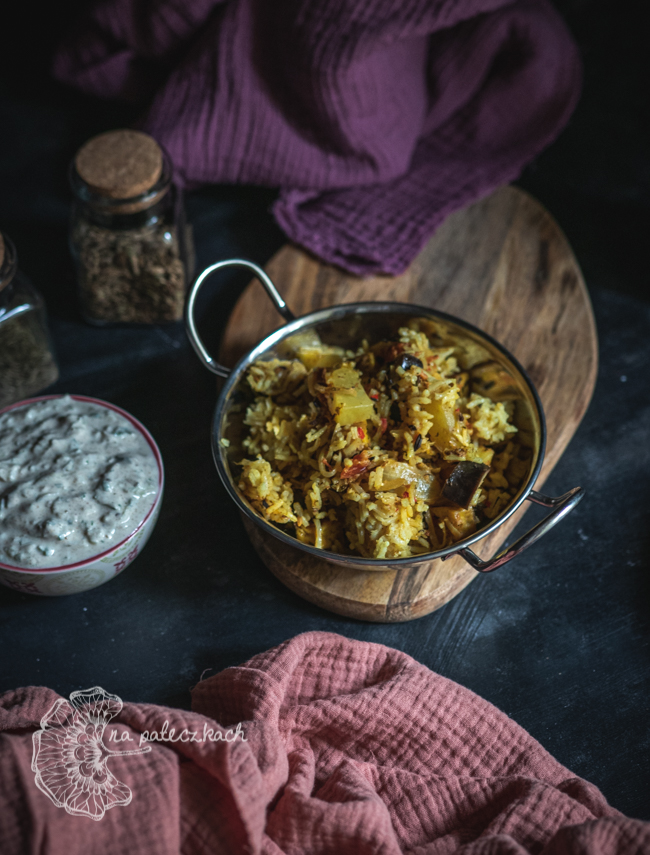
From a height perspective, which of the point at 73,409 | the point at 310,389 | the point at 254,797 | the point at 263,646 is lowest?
the point at 263,646

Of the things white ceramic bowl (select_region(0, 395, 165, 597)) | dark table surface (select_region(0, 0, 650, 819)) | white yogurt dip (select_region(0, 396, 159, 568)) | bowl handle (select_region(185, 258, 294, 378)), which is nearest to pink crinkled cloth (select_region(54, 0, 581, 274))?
dark table surface (select_region(0, 0, 650, 819))

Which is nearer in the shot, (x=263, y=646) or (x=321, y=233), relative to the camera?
(x=263, y=646)

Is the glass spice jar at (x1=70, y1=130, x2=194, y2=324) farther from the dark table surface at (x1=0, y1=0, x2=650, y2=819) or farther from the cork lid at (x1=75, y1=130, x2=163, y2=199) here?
the dark table surface at (x1=0, y1=0, x2=650, y2=819)

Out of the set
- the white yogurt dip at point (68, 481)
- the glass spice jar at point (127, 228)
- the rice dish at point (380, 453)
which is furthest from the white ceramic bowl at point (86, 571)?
the glass spice jar at point (127, 228)

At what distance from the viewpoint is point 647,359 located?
2.20 metres

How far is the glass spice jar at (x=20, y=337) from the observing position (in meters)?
1.82

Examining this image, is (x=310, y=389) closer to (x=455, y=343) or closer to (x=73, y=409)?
(x=455, y=343)

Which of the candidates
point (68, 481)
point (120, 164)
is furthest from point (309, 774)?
point (120, 164)

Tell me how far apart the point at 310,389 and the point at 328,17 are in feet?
3.68

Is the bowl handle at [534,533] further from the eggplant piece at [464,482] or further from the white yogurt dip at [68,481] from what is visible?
the white yogurt dip at [68,481]

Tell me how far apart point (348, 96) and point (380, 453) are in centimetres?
114

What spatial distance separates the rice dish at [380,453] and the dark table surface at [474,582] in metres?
0.27

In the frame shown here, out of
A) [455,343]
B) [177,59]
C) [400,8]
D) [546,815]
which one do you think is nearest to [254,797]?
[546,815]

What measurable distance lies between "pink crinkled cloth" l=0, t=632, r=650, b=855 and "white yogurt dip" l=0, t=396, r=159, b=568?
33 centimetres
